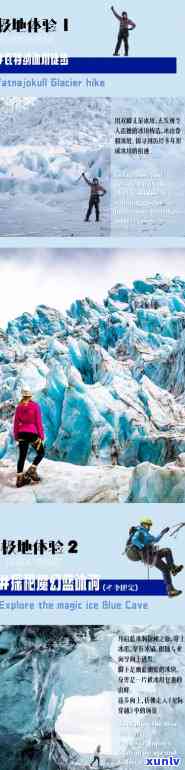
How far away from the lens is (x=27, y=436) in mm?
4676

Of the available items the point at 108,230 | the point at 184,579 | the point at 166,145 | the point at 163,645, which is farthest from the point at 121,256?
the point at 163,645

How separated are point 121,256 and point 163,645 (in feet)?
6.34

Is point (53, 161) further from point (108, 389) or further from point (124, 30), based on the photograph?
point (108, 389)

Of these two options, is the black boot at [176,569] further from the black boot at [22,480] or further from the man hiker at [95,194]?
the man hiker at [95,194]

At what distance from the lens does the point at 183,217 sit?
4758 millimetres

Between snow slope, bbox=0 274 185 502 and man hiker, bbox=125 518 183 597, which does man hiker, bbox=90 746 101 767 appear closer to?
man hiker, bbox=125 518 183 597

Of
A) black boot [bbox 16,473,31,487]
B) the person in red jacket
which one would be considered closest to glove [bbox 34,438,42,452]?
the person in red jacket

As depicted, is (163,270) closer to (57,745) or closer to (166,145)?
(166,145)

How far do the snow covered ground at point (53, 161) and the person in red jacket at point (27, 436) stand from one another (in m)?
0.90

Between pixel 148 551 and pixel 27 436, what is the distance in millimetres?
814

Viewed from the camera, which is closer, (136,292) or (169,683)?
(169,683)

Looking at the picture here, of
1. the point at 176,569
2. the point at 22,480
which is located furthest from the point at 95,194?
the point at 176,569

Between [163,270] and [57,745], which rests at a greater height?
[163,270]

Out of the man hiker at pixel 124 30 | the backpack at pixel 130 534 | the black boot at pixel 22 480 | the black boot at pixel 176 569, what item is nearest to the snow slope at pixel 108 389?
the black boot at pixel 22 480
